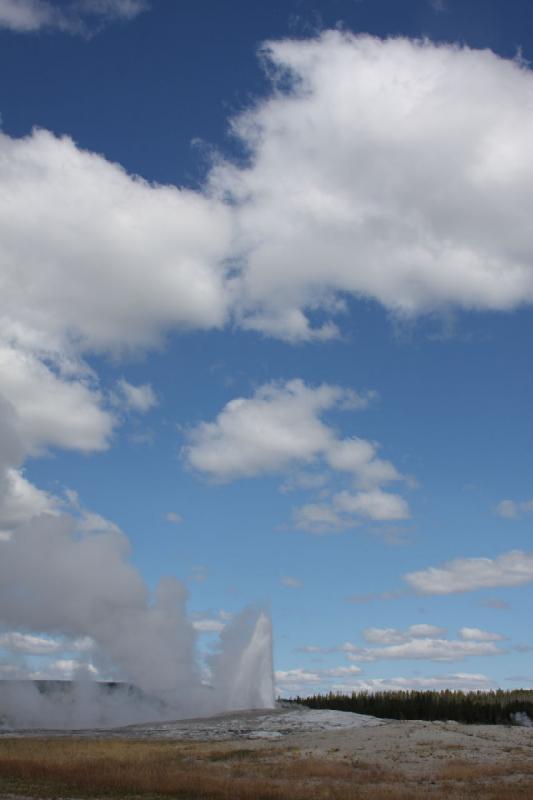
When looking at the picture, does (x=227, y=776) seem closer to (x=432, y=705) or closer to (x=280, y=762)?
(x=280, y=762)

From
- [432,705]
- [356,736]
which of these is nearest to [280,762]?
[356,736]

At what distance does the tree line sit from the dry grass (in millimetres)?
58145

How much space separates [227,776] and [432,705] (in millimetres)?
70790

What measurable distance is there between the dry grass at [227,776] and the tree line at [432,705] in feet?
191

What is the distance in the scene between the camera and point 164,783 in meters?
36.3

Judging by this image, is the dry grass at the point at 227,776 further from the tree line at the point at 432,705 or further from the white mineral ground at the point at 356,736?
the tree line at the point at 432,705

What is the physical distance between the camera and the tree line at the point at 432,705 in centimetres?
10344

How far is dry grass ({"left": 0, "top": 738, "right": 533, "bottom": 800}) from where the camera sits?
33938 mm

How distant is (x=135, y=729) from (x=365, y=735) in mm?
23148

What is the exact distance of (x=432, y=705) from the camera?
344 ft

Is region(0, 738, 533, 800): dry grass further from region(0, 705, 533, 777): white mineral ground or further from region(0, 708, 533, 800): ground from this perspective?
region(0, 705, 533, 777): white mineral ground

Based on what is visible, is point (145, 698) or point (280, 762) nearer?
point (280, 762)

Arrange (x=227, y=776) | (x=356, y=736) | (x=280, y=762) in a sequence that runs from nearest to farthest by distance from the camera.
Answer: (x=227, y=776) → (x=280, y=762) → (x=356, y=736)

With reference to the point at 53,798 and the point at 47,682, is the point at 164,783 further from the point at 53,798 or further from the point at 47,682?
the point at 47,682
